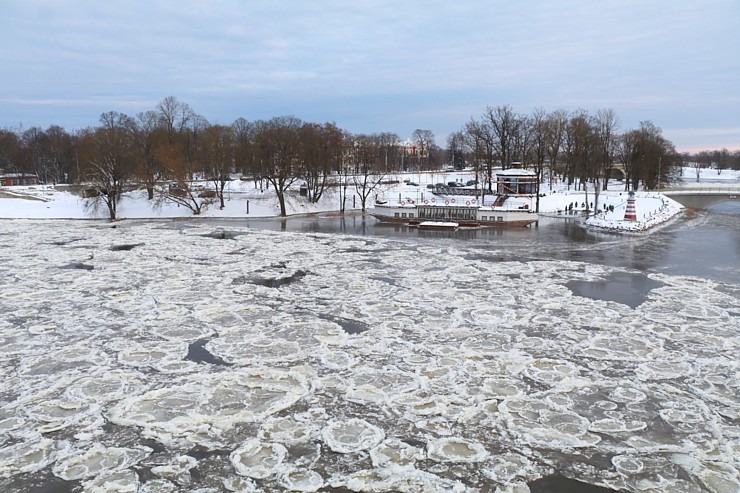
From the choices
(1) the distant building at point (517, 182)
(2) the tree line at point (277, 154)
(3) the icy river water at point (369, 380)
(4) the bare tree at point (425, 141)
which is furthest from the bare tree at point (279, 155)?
(4) the bare tree at point (425, 141)

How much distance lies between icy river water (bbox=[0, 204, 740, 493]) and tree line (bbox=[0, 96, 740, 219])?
102 feet

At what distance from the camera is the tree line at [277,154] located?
48250 millimetres

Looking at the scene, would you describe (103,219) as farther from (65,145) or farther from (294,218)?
(65,145)

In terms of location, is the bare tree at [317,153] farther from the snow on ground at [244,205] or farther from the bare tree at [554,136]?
the bare tree at [554,136]

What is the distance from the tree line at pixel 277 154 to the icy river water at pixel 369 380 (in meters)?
31.2

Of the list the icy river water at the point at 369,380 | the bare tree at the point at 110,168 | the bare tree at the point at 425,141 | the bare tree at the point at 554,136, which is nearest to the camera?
the icy river water at the point at 369,380

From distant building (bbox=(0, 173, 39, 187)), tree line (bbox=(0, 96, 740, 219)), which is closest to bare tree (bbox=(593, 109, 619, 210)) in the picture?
tree line (bbox=(0, 96, 740, 219))

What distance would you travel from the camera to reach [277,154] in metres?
49.4

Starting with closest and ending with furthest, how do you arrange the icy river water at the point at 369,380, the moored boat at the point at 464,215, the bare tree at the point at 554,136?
the icy river water at the point at 369,380 → the moored boat at the point at 464,215 → the bare tree at the point at 554,136

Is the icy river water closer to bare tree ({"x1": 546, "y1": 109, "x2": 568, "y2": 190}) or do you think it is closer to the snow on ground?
the snow on ground

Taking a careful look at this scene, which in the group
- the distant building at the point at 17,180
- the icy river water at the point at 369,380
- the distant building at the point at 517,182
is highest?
the distant building at the point at 17,180

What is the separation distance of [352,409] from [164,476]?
2765 mm

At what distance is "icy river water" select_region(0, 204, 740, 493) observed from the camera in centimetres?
616

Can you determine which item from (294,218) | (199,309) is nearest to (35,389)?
(199,309)
